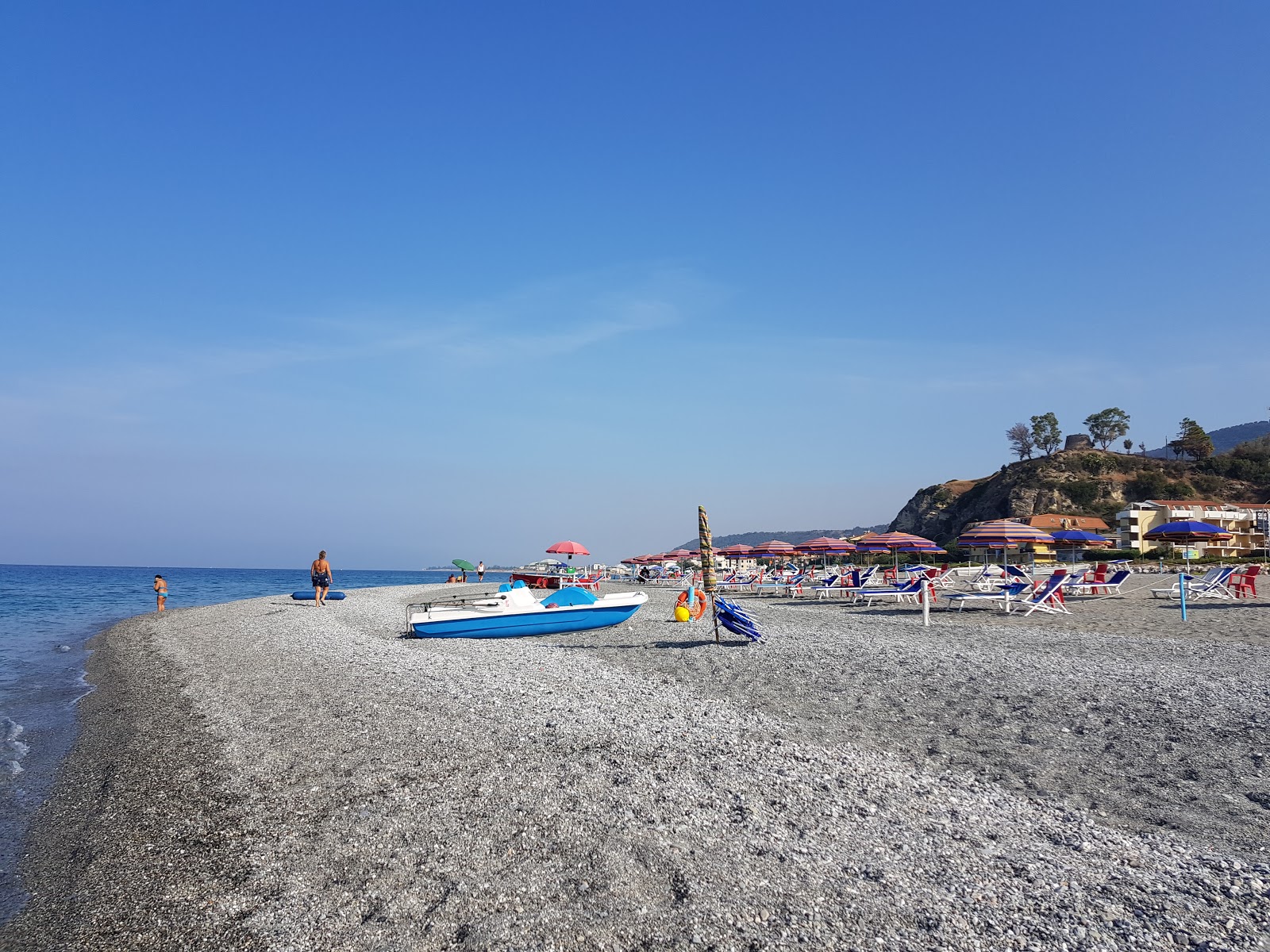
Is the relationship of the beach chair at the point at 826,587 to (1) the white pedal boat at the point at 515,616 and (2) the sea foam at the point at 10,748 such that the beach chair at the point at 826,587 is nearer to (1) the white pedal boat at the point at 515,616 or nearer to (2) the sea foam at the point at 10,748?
(1) the white pedal boat at the point at 515,616

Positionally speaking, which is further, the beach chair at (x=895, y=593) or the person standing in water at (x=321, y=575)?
the person standing in water at (x=321, y=575)

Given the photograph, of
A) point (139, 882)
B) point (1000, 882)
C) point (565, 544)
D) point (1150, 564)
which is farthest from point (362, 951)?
point (1150, 564)

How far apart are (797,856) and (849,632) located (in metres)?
9.94

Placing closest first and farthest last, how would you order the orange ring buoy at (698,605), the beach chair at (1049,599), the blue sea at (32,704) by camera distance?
1. the blue sea at (32,704)
2. the orange ring buoy at (698,605)
3. the beach chair at (1049,599)

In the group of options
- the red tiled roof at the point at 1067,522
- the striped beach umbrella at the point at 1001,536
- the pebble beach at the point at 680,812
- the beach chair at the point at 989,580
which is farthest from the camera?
the red tiled roof at the point at 1067,522

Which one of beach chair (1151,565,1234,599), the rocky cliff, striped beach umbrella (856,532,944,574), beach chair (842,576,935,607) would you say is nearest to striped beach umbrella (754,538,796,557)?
striped beach umbrella (856,532,944,574)

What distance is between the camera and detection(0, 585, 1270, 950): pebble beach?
3484 mm

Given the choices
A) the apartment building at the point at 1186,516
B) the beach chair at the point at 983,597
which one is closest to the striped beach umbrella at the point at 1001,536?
the beach chair at the point at 983,597

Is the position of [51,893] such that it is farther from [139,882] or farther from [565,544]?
[565,544]

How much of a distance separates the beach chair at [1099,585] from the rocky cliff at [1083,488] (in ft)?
173

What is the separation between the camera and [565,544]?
1314 inches

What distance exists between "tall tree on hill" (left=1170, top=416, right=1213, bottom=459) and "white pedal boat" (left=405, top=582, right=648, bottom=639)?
9791cm

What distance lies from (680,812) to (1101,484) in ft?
270

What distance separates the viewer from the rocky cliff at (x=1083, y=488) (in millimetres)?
71312
